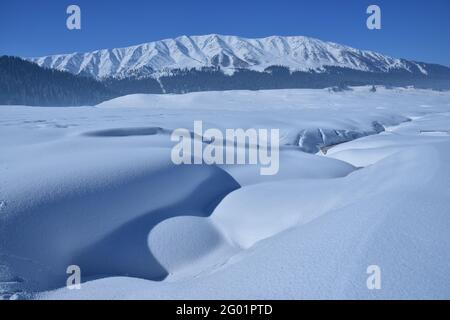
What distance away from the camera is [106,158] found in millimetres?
6090

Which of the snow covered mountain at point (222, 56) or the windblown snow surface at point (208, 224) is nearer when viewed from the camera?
the windblown snow surface at point (208, 224)

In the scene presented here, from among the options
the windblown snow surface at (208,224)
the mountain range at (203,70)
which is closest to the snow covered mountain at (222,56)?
the mountain range at (203,70)

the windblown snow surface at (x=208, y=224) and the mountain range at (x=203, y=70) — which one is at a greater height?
the mountain range at (x=203, y=70)

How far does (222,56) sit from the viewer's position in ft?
509

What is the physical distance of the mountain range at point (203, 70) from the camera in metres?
50.6

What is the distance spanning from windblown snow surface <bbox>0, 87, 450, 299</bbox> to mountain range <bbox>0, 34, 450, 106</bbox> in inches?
1758

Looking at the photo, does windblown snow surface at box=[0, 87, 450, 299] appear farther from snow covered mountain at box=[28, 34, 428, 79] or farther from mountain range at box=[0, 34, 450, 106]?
snow covered mountain at box=[28, 34, 428, 79]

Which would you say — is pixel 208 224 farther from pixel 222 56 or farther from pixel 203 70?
pixel 222 56

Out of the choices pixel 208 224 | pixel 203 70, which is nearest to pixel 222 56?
pixel 203 70

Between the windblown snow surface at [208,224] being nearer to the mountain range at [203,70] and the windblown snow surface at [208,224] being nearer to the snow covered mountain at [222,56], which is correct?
the mountain range at [203,70]

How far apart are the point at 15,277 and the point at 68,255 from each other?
2.19 feet

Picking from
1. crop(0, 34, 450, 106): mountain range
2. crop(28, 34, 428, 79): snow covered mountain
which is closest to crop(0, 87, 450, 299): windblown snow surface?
crop(0, 34, 450, 106): mountain range
